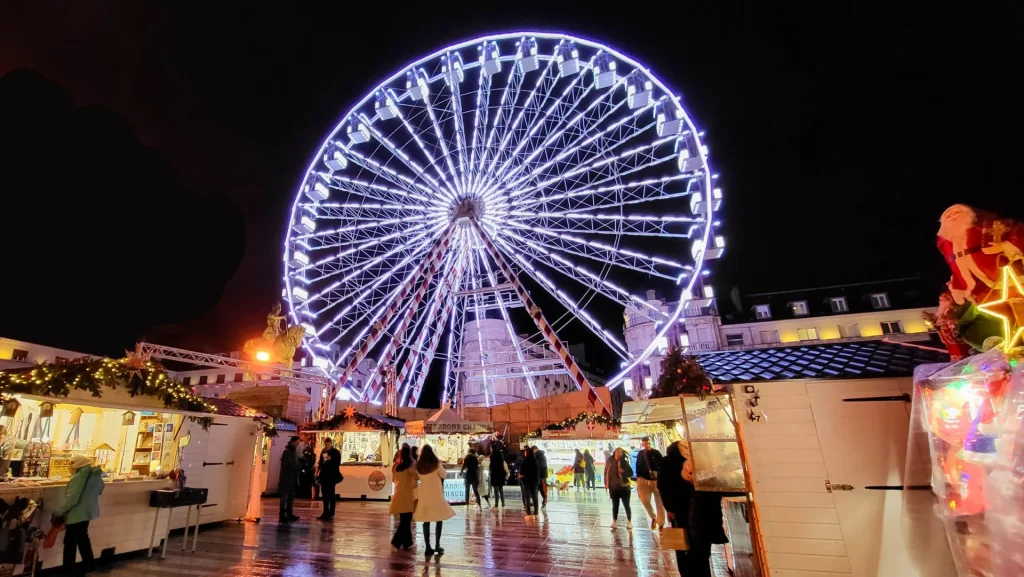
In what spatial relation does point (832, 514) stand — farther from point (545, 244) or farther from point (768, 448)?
point (545, 244)

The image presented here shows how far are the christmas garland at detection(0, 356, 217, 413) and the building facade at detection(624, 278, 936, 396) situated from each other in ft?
88.2

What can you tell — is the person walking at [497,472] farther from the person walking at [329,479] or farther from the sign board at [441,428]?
the person walking at [329,479]

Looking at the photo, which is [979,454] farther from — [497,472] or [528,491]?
[497,472]

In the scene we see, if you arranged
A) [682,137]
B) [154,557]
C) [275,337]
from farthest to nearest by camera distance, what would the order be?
[275,337], [682,137], [154,557]

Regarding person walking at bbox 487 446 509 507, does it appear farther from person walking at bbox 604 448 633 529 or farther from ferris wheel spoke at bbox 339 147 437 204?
ferris wheel spoke at bbox 339 147 437 204

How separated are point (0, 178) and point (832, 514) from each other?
40.7m

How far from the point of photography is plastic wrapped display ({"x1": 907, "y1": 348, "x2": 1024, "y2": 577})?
8.92 feet

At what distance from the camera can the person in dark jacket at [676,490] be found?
211 inches

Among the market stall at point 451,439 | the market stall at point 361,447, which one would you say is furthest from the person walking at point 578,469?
the market stall at point 361,447

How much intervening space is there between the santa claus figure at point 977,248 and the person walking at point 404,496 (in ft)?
22.2

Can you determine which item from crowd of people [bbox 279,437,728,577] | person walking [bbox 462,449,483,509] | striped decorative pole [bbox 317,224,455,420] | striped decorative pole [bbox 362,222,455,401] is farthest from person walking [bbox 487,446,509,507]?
striped decorative pole [bbox 317,224,455,420]

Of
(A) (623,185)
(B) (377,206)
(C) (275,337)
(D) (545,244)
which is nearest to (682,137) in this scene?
(A) (623,185)

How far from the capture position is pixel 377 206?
62.5ft

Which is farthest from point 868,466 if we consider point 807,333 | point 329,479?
point 807,333
